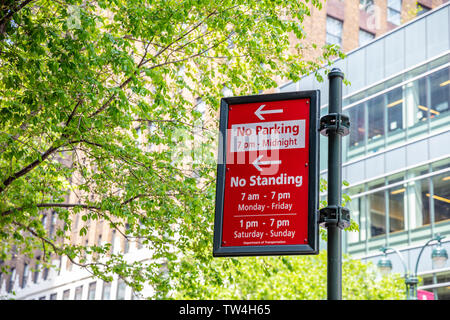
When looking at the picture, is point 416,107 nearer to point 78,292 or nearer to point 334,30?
point 334,30

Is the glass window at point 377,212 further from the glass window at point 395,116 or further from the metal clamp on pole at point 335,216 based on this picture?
the metal clamp on pole at point 335,216

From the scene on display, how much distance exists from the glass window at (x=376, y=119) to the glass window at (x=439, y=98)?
3.07 metres

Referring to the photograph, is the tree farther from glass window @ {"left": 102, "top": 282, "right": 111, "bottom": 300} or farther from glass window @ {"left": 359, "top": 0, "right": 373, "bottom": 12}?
glass window @ {"left": 359, "top": 0, "right": 373, "bottom": 12}

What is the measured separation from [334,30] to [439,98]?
18697 millimetres

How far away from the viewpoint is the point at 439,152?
28984 mm

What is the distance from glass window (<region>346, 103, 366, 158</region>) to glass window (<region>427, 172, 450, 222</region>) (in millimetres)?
5042

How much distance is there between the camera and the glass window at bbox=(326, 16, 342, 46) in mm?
46688

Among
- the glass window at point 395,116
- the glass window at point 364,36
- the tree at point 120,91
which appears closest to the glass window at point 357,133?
the glass window at point 395,116

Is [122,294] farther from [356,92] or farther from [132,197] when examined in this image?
[132,197]

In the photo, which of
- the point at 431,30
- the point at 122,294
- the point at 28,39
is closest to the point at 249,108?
the point at 28,39

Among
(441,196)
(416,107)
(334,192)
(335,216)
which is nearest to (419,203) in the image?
(441,196)

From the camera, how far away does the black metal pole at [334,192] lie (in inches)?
216

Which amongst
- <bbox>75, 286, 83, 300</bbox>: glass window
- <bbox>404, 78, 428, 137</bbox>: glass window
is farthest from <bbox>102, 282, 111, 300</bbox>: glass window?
<bbox>404, 78, 428, 137</bbox>: glass window

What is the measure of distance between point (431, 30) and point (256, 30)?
19.0 metres
